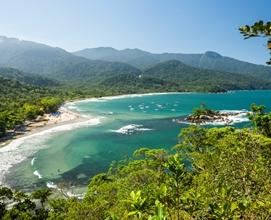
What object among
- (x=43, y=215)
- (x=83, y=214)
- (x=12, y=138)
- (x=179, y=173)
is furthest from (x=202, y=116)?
(x=179, y=173)

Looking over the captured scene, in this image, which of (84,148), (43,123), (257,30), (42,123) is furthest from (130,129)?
(257,30)

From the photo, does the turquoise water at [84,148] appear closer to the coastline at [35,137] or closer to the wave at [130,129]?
the wave at [130,129]

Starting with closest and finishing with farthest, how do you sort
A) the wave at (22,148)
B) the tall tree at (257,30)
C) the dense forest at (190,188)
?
the tall tree at (257,30) < the dense forest at (190,188) < the wave at (22,148)

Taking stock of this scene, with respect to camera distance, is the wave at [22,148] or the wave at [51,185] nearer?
the wave at [51,185]

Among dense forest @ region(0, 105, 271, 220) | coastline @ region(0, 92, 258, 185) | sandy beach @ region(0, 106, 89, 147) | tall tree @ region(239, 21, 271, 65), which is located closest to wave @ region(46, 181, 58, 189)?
dense forest @ region(0, 105, 271, 220)

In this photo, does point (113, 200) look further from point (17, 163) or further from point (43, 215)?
point (17, 163)

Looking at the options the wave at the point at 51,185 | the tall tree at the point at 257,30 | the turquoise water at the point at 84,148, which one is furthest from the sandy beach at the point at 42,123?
the tall tree at the point at 257,30

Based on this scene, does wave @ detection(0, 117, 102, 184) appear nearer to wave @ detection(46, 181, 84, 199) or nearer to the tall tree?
wave @ detection(46, 181, 84, 199)
